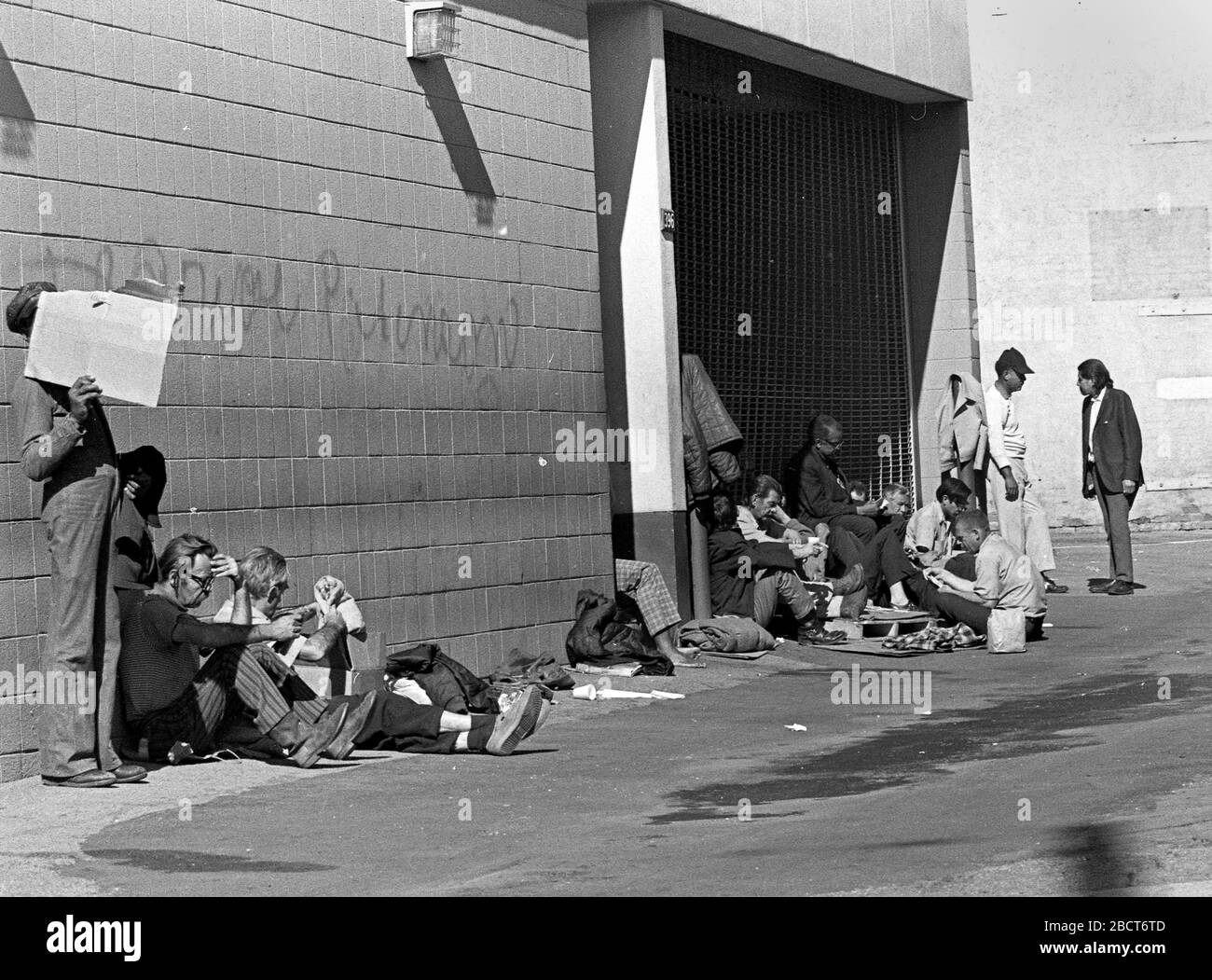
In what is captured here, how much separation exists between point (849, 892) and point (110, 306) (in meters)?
4.25

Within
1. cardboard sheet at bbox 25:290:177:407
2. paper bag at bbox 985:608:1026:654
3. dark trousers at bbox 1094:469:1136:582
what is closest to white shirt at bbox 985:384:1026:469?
dark trousers at bbox 1094:469:1136:582

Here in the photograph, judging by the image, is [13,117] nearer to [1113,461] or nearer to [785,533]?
[785,533]

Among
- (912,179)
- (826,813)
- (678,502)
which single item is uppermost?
(912,179)

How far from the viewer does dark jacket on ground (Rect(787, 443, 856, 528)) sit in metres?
15.0

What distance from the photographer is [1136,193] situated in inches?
965

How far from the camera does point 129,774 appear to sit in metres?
8.05

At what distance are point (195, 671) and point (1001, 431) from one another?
30.7ft

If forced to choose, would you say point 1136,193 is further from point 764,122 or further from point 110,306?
point 110,306

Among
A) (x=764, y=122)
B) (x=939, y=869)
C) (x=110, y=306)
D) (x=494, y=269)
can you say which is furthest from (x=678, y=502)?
(x=939, y=869)

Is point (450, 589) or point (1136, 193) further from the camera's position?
point (1136, 193)

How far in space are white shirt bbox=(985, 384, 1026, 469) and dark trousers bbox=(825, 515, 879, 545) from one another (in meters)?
1.84

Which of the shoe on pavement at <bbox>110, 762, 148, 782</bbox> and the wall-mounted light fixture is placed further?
the wall-mounted light fixture

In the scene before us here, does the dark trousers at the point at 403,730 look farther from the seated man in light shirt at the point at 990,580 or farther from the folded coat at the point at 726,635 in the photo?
the seated man in light shirt at the point at 990,580

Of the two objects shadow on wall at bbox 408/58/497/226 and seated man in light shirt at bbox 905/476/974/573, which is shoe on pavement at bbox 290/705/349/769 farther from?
seated man in light shirt at bbox 905/476/974/573
